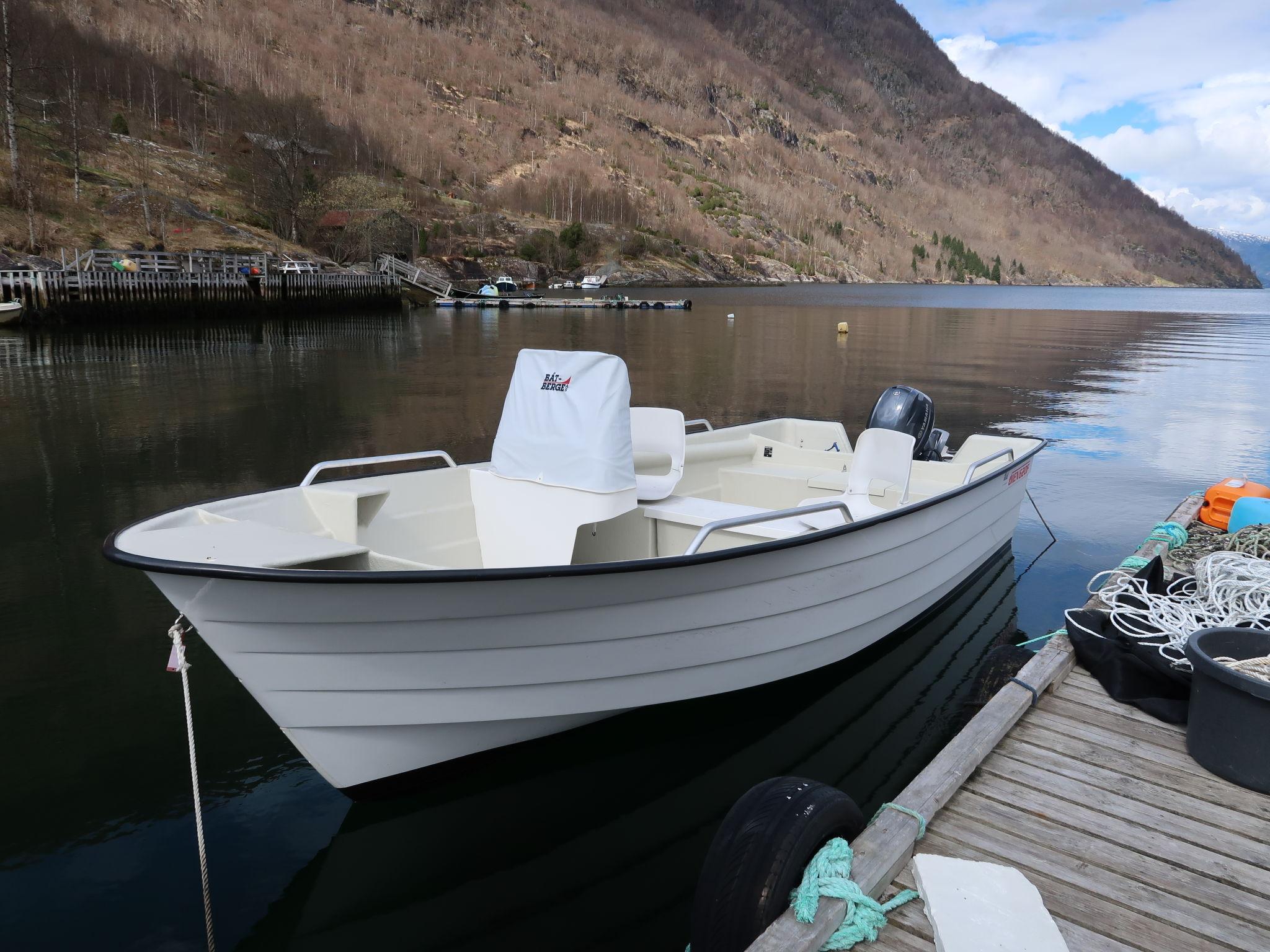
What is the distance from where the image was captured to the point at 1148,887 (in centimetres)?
274

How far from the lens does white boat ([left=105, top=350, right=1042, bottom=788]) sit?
3590 mm

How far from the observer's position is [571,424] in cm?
488

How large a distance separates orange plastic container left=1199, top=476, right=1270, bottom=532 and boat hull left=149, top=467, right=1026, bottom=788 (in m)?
4.46

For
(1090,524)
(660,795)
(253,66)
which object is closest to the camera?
(660,795)

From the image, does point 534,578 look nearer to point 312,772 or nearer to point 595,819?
point 595,819

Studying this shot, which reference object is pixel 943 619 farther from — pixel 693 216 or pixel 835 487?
pixel 693 216

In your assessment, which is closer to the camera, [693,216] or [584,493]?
[584,493]

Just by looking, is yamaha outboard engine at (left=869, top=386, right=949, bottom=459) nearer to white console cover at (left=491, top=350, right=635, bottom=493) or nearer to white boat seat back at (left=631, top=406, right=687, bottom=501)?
white boat seat back at (left=631, top=406, right=687, bottom=501)

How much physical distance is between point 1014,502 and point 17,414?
53.6ft

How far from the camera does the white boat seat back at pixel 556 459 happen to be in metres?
4.80

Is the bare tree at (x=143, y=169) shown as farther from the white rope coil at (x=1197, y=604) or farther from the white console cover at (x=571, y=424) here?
the white rope coil at (x=1197, y=604)

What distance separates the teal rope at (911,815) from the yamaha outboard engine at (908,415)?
5.15m

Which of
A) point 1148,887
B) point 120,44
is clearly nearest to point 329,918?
point 1148,887

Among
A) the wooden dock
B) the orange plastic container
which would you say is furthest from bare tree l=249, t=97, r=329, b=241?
the wooden dock
